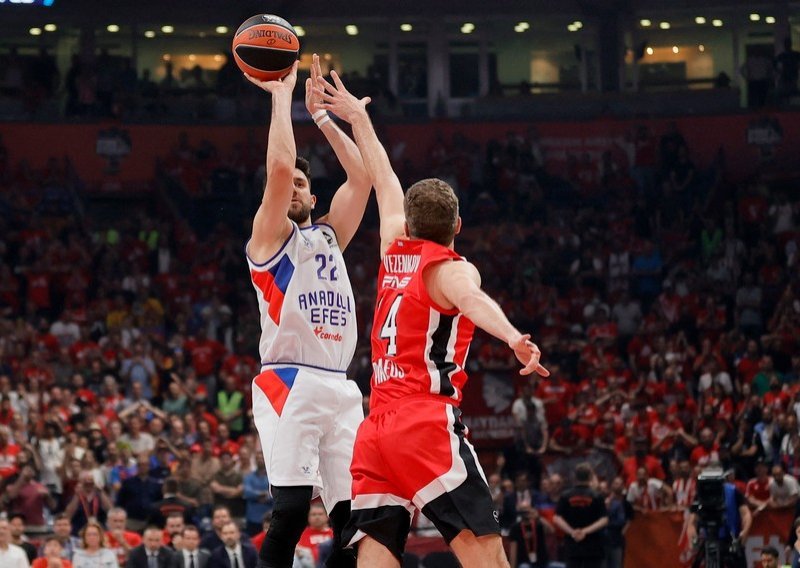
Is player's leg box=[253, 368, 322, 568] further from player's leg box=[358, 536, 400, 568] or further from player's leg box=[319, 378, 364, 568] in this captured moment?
player's leg box=[358, 536, 400, 568]

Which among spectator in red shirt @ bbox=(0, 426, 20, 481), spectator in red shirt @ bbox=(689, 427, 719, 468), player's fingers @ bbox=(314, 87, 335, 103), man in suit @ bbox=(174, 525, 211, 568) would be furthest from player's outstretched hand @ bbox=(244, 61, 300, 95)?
spectator in red shirt @ bbox=(689, 427, 719, 468)

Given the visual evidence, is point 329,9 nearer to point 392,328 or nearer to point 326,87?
point 326,87

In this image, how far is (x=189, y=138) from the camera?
27172 millimetres

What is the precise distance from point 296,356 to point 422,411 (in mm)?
1275

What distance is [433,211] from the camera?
5859mm

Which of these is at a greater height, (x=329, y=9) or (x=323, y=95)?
(x=329, y=9)

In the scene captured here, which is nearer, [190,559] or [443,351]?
[443,351]

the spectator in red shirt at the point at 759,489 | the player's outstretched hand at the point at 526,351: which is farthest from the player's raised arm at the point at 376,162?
the spectator in red shirt at the point at 759,489

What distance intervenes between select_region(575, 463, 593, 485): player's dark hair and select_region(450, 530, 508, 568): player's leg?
30.1 ft

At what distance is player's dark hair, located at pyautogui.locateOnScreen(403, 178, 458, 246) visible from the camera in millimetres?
5840

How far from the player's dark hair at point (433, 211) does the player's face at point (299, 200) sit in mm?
1267

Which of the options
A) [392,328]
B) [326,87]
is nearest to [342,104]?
[326,87]

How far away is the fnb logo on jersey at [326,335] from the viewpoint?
22.4 feet

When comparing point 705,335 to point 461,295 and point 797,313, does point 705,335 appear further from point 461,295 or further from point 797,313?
point 461,295
